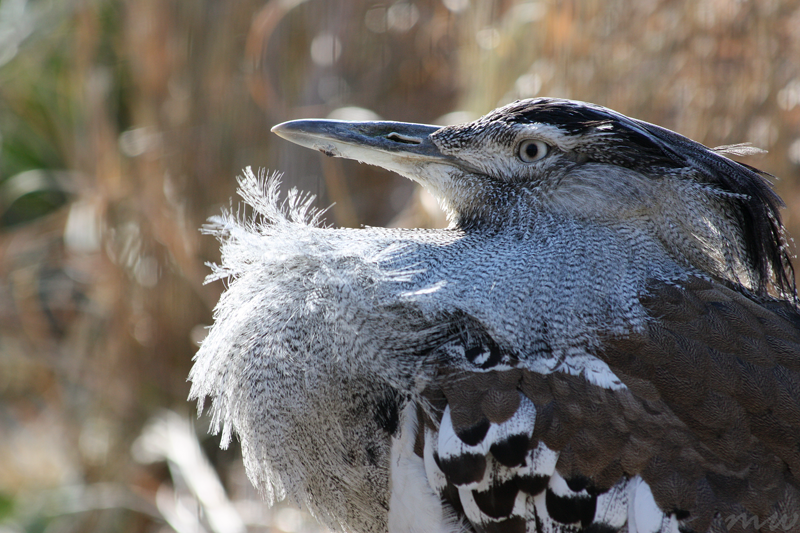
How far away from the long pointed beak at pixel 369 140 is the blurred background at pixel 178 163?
1.00 m

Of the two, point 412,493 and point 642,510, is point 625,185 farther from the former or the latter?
point 412,493

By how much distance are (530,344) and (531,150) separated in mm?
456

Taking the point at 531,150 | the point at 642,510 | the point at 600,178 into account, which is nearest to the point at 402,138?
the point at 531,150

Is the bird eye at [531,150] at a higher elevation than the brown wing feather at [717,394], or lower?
higher

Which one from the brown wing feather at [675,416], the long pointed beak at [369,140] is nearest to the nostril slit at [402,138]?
the long pointed beak at [369,140]

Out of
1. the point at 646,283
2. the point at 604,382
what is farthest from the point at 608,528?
the point at 646,283

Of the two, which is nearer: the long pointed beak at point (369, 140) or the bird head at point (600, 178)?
the bird head at point (600, 178)

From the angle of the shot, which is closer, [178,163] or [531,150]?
[531,150]

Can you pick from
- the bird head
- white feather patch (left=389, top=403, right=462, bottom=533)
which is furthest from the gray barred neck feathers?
white feather patch (left=389, top=403, right=462, bottom=533)

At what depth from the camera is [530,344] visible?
1445 millimetres

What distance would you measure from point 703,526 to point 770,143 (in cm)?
165

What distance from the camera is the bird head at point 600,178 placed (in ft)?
5.09

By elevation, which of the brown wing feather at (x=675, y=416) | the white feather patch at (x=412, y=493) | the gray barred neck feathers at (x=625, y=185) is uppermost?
the gray barred neck feathers at (x=625, y=185)

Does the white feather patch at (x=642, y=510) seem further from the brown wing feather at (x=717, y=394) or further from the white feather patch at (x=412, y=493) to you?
the white feather patch at (x=412, y=493)
